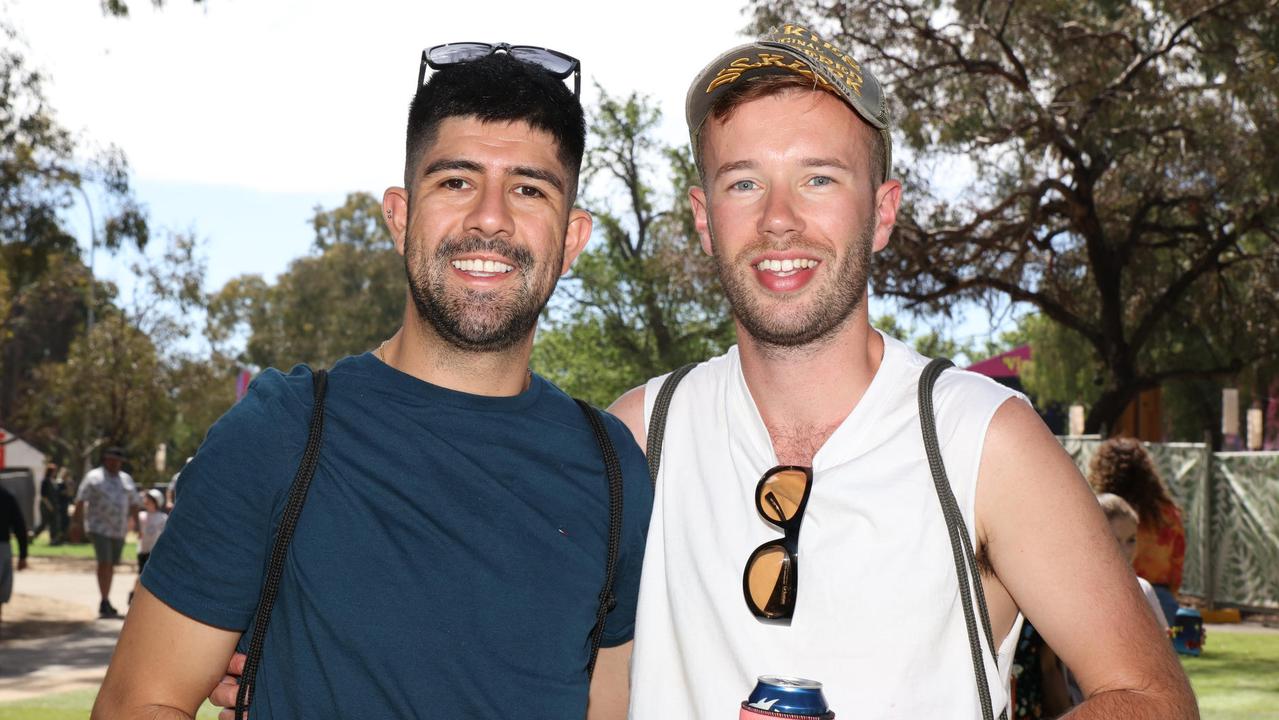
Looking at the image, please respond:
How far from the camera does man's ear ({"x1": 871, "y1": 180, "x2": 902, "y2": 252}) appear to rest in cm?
307

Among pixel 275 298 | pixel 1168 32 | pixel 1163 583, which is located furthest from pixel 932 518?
pixel 275 298

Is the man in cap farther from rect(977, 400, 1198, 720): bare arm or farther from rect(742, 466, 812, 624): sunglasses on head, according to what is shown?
rect(977, 400, 1198, 720): bare arm

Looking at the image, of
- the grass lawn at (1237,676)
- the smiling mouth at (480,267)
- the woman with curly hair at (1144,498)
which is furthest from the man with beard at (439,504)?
the grass lawn at (1237,676)

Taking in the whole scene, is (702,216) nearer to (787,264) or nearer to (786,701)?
(787,264)

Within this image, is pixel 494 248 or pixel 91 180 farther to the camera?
pixel 91 180

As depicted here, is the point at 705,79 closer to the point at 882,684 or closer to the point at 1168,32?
the point at 882,684

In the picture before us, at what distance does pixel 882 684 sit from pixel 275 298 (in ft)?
232

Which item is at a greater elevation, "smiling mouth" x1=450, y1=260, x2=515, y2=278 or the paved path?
"smiling mouth" x1=450, y1=260, x2=515, y2=278

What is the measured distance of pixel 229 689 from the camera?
2.52 meters

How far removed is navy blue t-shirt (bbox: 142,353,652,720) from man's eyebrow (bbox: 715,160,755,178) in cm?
76

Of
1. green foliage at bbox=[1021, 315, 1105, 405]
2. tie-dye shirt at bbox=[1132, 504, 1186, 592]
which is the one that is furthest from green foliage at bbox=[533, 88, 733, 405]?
tie-dye shirt at bbox=[1132, 504, 1186, 592]

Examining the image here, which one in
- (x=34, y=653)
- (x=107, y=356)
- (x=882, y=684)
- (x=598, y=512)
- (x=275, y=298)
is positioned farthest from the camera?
(x=275, y=298)

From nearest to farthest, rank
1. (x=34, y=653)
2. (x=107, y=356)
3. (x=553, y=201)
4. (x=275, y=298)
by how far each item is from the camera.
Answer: (x=553, y=201)
(x=34, y=653)
(x=107, y=356)
(x=275, y=298)

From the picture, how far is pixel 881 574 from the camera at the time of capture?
263 centimetres
